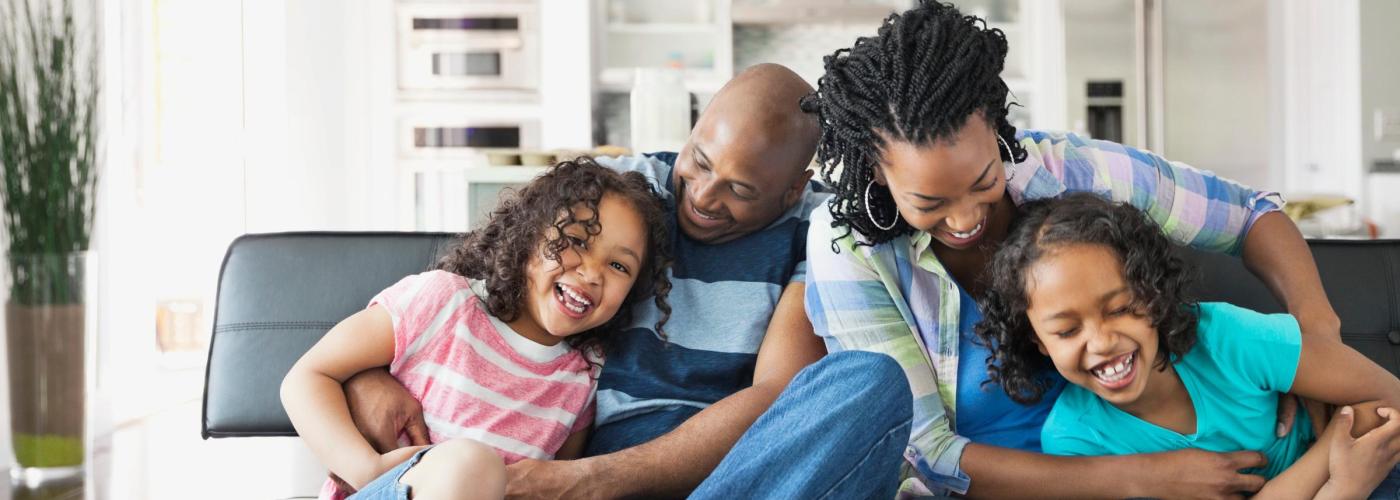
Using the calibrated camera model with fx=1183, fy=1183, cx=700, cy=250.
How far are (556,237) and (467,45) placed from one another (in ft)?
13.5

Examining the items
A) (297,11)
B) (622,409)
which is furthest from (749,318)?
(297,11)

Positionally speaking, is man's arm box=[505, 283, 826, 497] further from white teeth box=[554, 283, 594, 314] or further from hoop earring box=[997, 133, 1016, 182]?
hoop earring box=[997, 133, 1016, 182]

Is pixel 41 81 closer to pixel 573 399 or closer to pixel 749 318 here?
pixel 573 399

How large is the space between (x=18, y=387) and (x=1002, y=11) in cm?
464

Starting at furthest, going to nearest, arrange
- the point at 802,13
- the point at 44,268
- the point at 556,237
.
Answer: the point at 802,13 < the point at 44,268 < the point at 556,237

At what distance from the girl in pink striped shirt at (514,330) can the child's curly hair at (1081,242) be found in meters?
0.47

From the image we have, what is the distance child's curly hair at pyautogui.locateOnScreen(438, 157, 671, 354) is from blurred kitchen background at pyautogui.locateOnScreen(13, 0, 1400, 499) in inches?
120

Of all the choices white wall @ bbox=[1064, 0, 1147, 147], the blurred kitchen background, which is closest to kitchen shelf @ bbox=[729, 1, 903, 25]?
the blurred kitchen background

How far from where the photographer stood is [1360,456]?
1.35m

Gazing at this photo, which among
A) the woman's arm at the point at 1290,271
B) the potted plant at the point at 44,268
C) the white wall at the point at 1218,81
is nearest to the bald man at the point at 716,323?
the woman's arm at the point at 1290,271

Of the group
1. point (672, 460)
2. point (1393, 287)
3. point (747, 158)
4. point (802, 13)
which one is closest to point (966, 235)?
point (747, 158)

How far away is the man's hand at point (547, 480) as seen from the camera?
1421 millimetres

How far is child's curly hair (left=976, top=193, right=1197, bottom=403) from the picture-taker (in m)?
1.42

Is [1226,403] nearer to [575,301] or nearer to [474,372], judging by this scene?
[575,301]
